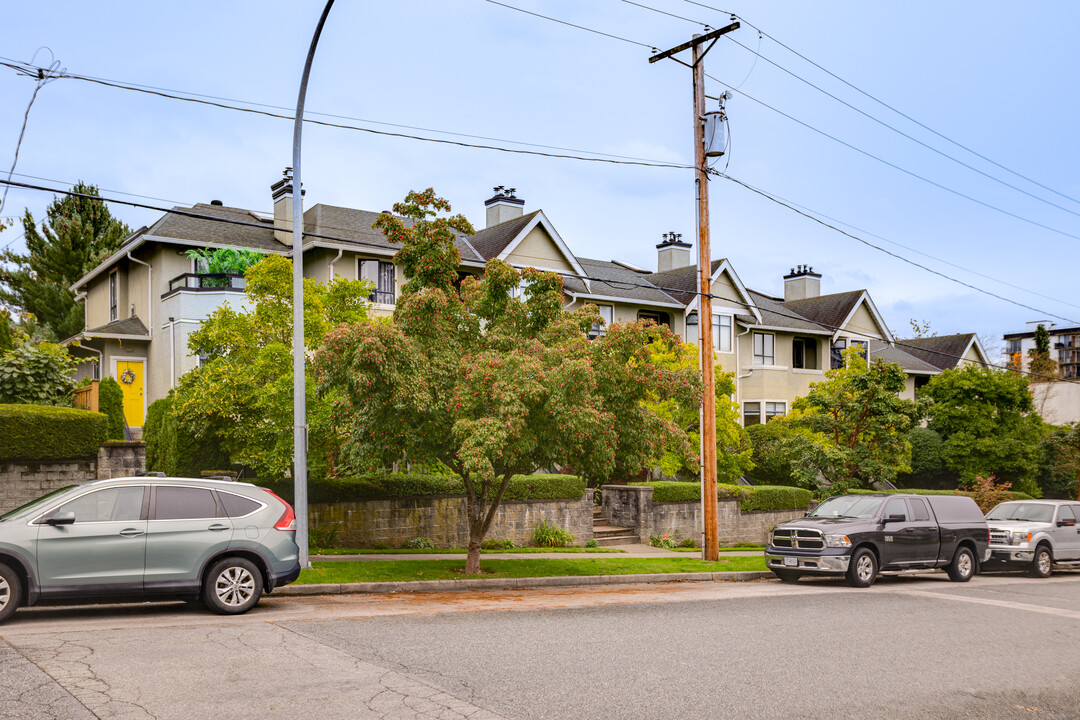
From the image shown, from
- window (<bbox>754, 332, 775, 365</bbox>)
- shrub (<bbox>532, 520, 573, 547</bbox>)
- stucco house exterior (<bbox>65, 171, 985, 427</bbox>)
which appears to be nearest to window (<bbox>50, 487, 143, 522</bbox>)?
stucco house exterior (<bbox>65, 171, 985, 427</bbox>)

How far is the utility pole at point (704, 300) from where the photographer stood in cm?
1997

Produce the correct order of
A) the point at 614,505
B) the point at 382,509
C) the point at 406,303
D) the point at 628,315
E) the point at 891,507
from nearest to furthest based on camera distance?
the point at 406,303, the point at 891,507, the point at 382,509, the point at 614,505, the point at 628,315

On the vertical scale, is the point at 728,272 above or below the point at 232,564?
above

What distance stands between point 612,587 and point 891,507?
19.4 ft

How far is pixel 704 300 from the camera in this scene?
20359mm

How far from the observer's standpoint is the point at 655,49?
21.1m

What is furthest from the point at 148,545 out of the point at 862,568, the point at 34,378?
the point at 862,568

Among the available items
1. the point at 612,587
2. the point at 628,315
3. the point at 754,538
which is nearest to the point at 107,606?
the point at 612,587

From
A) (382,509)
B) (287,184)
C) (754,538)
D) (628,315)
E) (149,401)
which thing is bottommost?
(754,538)

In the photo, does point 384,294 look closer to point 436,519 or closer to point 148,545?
point 436,519

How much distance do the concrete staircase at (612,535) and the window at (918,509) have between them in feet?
29.4

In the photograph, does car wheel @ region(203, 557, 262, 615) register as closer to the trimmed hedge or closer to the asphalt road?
the asphalt road

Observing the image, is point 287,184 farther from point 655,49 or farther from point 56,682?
point 56,682

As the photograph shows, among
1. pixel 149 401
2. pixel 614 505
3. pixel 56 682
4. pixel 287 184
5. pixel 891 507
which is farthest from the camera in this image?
pixel 287 184
